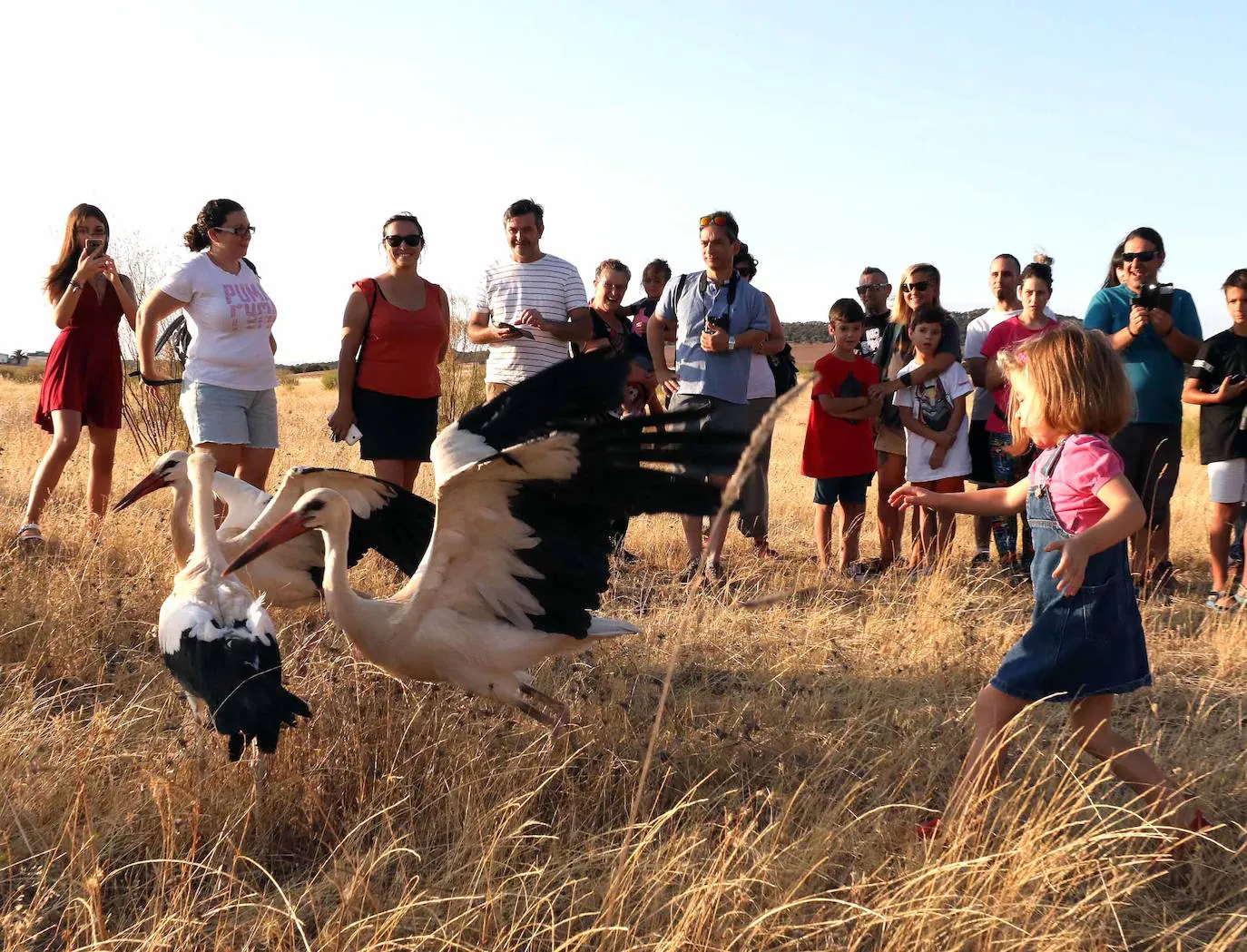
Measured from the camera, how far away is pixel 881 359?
315 inches

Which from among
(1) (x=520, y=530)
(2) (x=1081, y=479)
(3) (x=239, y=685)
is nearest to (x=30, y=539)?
(3) (x=239, y=685)

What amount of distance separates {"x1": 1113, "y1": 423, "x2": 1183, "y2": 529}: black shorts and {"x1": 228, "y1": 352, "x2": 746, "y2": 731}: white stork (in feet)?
13.1

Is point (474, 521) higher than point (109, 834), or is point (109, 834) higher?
point (474, 521)

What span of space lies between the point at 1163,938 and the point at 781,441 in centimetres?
1933

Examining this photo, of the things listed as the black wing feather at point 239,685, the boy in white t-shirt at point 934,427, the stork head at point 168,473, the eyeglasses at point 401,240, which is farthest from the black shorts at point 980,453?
the black wing feather at point 239,685

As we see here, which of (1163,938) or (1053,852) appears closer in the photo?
(1053,852)

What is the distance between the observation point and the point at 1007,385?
7.35 m

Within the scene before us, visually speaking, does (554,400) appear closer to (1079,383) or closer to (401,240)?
(1079,383)

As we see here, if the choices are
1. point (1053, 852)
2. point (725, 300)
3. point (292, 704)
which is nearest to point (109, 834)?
point (292, 704)

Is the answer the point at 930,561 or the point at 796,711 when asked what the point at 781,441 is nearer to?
the point at 930,561

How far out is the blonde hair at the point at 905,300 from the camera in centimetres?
761

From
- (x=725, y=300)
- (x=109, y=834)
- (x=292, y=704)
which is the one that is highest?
(x=725, y=300)

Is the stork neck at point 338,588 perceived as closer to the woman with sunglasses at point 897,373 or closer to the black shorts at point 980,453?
the woman with sunglasses at point 897,373

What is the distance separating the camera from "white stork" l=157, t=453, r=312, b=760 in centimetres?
365
